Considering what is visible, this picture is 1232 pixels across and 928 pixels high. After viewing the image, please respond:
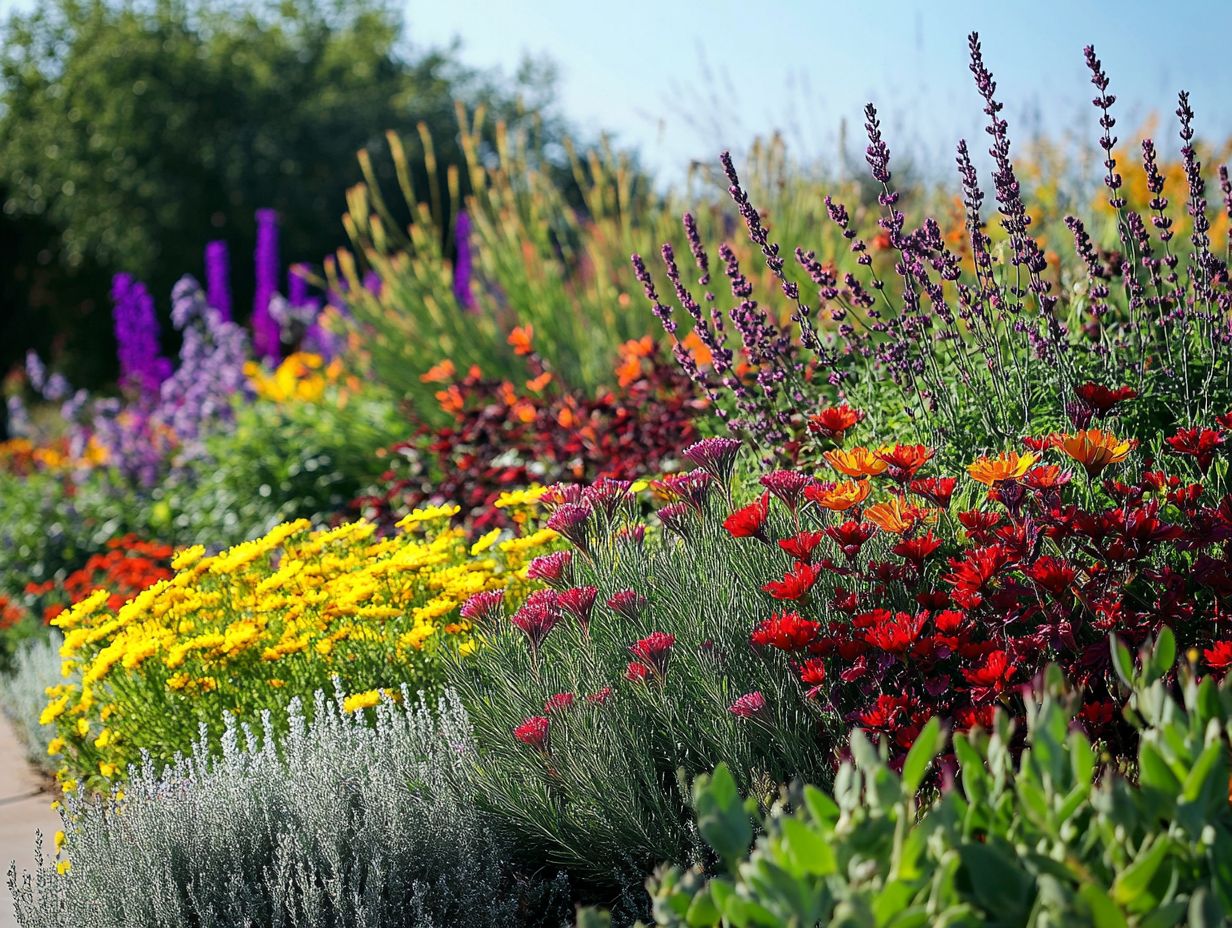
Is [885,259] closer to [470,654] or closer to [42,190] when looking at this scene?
[470,654]

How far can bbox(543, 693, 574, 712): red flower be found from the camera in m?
2.49

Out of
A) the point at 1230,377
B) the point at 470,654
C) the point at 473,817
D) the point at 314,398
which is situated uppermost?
the point at 314,398

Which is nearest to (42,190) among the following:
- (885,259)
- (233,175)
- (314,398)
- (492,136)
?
(233,175)

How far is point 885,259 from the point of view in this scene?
9180mm

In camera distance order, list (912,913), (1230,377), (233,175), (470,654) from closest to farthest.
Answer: (912,913), (470,654), (1230,377), (233,175)

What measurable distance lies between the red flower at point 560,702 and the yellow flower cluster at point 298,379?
625cm

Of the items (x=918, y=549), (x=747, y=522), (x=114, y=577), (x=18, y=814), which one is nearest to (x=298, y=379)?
(x=114, y=577)

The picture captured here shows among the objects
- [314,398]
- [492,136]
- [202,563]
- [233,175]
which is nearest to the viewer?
[202,563]

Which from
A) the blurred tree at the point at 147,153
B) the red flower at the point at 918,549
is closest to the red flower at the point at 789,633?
the red flower at the point at 918,549

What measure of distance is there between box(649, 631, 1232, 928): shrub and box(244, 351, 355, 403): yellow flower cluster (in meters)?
7.38

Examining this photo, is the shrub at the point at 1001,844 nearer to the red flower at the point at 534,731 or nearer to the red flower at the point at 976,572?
the red flower at the point at 976,572

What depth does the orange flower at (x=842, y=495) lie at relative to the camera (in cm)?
242

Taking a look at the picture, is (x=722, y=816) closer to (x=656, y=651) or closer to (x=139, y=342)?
(x=656, y=651)

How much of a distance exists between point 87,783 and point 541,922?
1958mm
